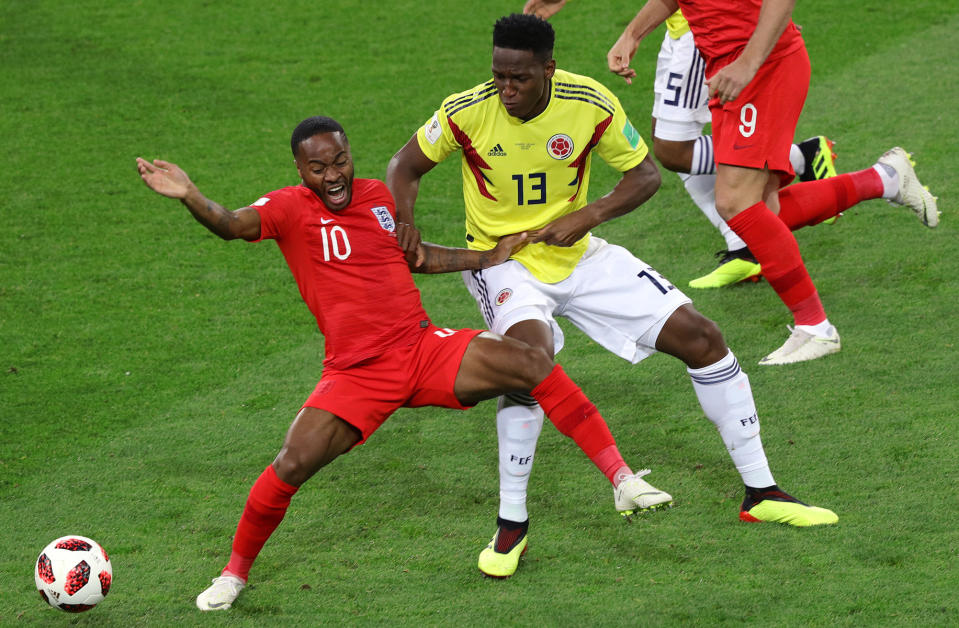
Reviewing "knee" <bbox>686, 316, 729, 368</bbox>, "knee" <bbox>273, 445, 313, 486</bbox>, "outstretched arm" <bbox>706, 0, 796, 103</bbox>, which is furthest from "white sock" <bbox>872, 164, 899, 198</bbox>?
"knee" <bbox>273, 445, 313, 486</bbox>

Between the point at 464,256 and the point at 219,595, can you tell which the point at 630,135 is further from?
the point at 219,595

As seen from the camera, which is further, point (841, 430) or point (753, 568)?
point (841, 430)

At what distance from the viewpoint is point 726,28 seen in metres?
4.91

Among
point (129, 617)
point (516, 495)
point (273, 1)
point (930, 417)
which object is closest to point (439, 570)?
point (516, 495)

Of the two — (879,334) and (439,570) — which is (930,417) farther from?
(439,570)

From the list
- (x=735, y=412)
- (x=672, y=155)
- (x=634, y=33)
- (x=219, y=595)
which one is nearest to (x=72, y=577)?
(x=219, y=595)

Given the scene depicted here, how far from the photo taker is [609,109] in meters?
4.40

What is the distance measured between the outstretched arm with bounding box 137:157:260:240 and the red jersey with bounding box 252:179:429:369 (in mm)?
135

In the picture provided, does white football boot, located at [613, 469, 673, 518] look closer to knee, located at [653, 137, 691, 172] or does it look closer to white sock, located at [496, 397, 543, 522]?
white sock, located at [496, 397, 543, 522]

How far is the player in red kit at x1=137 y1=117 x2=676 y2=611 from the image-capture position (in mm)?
3920

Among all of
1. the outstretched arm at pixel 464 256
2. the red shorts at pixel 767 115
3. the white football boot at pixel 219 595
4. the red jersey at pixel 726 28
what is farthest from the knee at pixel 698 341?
the white football boot at pixel 219 595

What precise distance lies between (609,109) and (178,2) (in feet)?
27.2

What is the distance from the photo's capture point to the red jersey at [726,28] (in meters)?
4.86

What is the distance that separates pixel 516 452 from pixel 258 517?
37.4 inches
